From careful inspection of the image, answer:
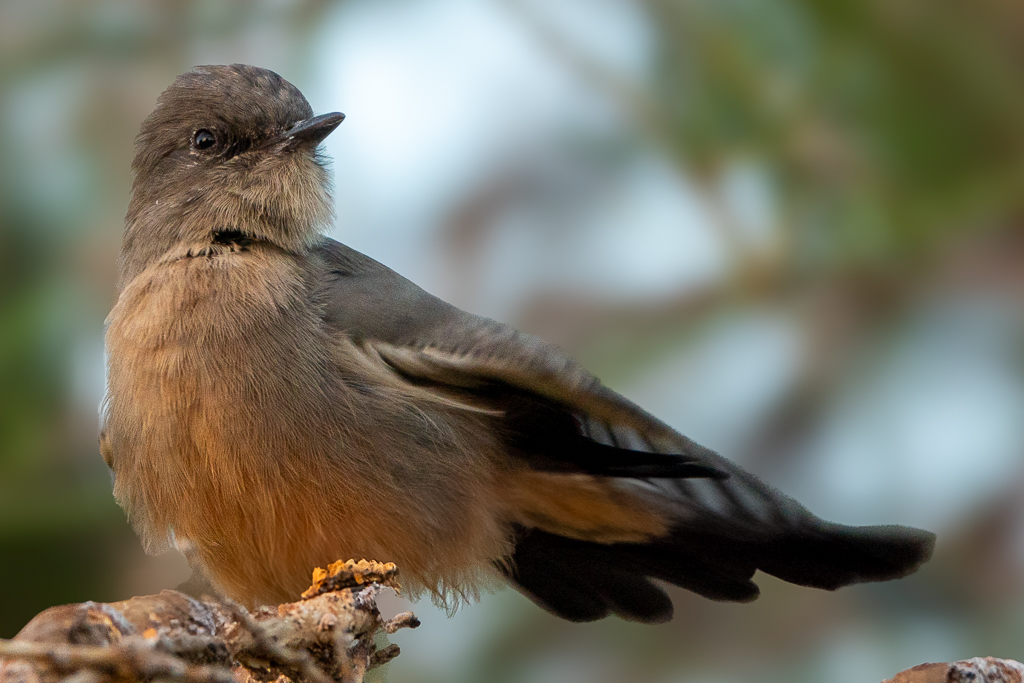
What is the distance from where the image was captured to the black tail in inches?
44.3

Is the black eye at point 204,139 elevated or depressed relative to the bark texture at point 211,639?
elevated

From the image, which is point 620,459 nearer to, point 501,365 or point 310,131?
point 501,365

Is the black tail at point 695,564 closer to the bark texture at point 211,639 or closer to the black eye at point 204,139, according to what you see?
the bark texture at point 211,639

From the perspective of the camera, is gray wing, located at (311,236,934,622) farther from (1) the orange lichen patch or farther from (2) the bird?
(1) the orange lichen patch

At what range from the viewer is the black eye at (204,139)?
1.23 m

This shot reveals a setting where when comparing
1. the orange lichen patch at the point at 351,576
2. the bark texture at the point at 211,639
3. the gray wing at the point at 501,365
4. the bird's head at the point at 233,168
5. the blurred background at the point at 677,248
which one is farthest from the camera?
the blurred background at the point at 677,248

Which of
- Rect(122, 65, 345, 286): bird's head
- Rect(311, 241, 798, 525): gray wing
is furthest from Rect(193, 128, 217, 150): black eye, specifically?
Rect(311, 241, 798, 525): gray wing

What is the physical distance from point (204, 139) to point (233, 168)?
64 millimetres

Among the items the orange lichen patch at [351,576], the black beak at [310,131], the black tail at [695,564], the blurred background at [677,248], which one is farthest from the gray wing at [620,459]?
the blurred background at [677,248]

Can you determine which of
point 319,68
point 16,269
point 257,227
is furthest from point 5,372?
point 257,227

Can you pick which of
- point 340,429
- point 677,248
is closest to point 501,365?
point 340,429

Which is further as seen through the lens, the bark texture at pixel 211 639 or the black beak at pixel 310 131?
the black beak at pixel 310 131

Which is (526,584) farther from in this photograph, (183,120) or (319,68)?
(319,68)

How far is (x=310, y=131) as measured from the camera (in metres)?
1.20
